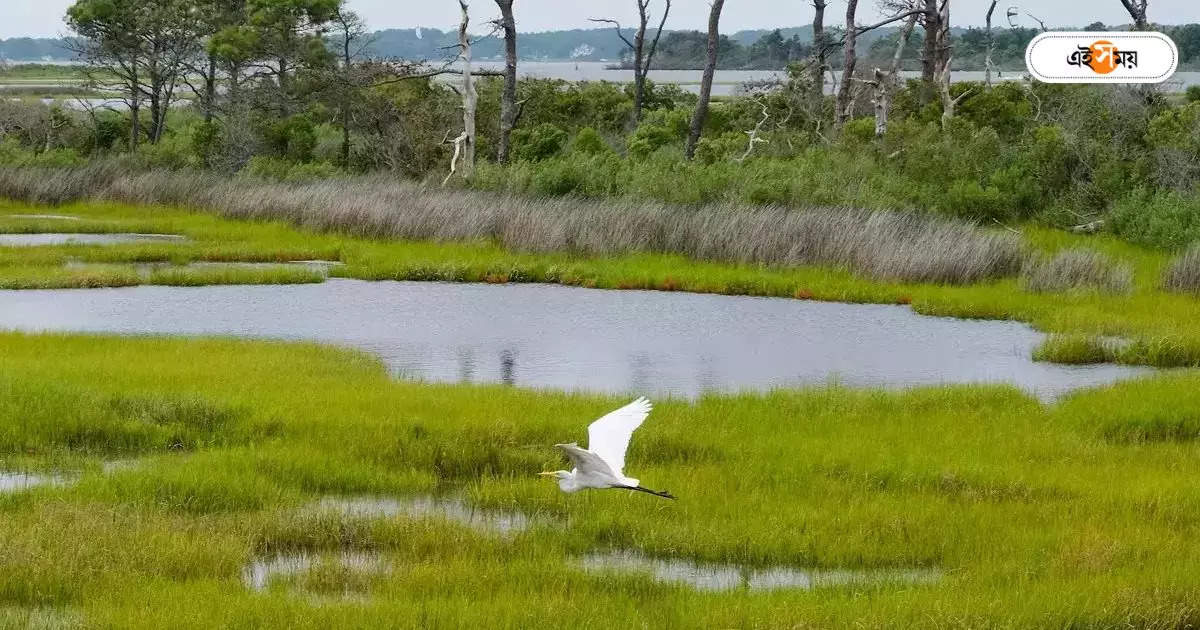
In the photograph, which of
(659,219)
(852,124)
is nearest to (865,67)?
(852,124)

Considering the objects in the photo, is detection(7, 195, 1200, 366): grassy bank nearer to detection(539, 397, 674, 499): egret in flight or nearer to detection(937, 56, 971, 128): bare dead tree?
detection(937, 56, 971, 128): bare dead tree

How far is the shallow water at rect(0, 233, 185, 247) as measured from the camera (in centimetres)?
2839

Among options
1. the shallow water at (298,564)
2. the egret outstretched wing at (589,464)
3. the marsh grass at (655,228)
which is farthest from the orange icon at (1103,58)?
the shallow water at (298,564)

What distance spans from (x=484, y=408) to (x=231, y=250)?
1552cm

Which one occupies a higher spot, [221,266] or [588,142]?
[588,142]

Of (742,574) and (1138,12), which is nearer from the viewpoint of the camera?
(742,574)

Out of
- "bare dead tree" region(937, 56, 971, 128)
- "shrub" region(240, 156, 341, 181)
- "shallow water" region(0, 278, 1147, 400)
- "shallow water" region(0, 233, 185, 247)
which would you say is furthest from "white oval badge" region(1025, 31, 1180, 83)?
"shrub" region(240, 156, 341, 181)

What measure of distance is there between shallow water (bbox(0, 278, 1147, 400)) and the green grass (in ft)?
6.18

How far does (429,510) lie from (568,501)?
99 centimetres

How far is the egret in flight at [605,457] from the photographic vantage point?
869cm

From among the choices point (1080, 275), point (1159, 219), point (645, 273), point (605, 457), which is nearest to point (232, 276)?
point (645, 273)

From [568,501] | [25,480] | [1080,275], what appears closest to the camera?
[568,501]

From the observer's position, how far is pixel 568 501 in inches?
397

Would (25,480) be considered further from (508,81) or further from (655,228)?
(508,81)
